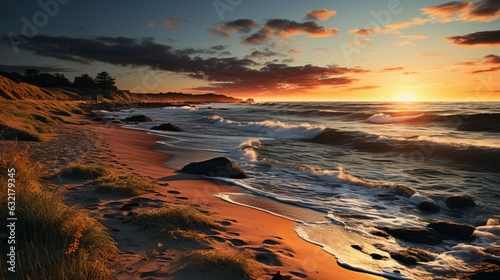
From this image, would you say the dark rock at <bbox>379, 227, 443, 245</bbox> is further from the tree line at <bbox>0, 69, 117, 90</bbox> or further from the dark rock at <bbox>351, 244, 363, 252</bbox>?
the tree line at <bbox>0, 69, 117, 90</bbox>

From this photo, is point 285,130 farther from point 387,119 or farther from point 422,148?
point 387,119

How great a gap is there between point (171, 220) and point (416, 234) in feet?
16.8

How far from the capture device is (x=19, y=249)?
3.42 m

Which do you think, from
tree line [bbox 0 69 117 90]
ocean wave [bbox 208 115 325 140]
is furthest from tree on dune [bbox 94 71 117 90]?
ocean wave [bbox 208 115 325 140]

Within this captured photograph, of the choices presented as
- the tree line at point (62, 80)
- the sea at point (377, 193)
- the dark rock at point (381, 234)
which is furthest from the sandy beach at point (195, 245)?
the tree line at point (62, 80)

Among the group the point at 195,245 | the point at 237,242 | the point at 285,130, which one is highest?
the point at 285,130

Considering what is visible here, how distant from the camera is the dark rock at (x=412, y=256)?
5.27 m

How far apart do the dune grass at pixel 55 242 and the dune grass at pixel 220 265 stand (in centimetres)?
99

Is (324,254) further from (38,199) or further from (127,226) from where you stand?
(38,199)

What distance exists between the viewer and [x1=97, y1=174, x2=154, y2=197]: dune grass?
22.0ft

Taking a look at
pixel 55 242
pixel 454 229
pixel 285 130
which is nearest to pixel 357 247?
pixel 454 229

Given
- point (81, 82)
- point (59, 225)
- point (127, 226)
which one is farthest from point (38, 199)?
point (81, 82)

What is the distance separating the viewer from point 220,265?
3.82 metres

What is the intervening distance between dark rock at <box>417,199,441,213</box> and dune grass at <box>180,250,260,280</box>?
652cm
